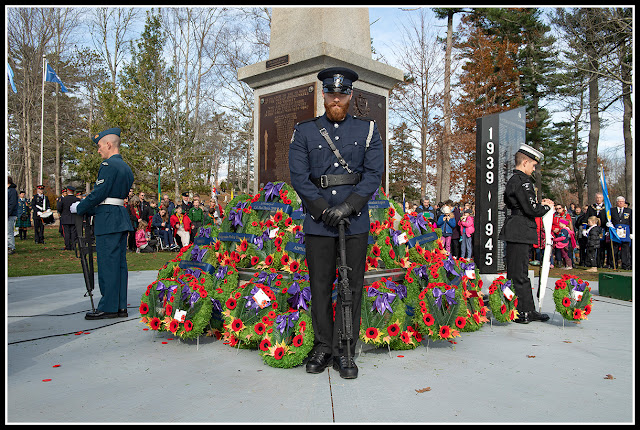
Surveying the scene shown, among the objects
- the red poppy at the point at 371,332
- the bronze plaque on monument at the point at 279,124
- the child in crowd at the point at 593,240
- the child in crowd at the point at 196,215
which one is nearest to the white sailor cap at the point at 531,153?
the bronze plaque on monument at the point at 279,124

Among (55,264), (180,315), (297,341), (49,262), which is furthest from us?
(49,262)

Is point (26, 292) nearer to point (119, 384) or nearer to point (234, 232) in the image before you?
point (234, 232)

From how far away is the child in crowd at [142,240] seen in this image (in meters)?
15.7

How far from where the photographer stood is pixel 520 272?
17.7 feet

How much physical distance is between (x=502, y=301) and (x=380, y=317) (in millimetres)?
1810

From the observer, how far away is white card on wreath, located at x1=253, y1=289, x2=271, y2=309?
4062mm

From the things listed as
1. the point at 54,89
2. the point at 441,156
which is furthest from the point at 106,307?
the point at 54,89

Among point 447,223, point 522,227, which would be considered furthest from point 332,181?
point 447,223

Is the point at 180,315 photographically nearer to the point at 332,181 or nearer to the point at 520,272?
the point at 332,181

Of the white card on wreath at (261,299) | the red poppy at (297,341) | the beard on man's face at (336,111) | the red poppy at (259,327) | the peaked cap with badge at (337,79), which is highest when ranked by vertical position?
the peaked cap with badge at (337,79)

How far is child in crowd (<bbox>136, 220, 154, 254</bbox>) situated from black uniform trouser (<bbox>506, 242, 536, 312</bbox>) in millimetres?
13004

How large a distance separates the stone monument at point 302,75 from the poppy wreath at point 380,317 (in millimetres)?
1854

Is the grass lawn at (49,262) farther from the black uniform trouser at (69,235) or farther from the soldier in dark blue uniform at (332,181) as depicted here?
the soldier in dark blue uniform at (332,181)

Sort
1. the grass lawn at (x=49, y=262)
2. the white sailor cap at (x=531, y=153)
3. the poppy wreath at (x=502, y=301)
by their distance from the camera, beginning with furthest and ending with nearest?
the grass lawn at (x=49, y=262)
the white sailor cap at (x=531, y=153)
the poppy wreath at (x=502, y=301)
